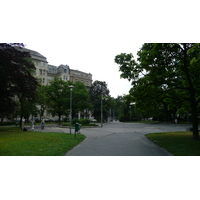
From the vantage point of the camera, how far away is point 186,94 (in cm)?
1488

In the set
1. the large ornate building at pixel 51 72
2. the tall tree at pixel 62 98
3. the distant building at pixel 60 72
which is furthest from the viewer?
the distant building at pixel 60 72

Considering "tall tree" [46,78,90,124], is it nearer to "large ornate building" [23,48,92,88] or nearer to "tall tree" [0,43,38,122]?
"tall tree" [0,43,38,122]

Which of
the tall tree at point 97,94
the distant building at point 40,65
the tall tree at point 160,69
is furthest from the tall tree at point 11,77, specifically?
the distant building at point 40,65

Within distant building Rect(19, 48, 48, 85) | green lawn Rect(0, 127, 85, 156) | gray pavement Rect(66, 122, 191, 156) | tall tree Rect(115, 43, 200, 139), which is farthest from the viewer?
distant building Rect(19, 48, 48, 85)

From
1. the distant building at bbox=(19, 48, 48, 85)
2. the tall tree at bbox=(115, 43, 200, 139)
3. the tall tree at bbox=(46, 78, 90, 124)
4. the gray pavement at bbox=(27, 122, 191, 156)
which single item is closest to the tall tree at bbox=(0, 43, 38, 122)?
the gray pavement at bbox=(27, 122, 191, 156)

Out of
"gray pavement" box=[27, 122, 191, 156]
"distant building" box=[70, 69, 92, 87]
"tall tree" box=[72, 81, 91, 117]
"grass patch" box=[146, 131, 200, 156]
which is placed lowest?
"gray pavement" box=[27, 122, 191, 156]

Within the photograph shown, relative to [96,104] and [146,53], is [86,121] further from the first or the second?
[96,104]

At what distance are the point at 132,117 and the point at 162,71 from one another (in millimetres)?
56536

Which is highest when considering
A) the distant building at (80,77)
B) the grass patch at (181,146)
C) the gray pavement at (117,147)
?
the distant building at (80,77)

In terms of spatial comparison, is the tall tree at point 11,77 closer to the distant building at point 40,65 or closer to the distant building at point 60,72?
the distant building at point 40,65

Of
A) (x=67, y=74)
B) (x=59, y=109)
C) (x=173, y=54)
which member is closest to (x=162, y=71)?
(x=173, y=54)

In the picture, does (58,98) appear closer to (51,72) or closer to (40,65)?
(40,65)

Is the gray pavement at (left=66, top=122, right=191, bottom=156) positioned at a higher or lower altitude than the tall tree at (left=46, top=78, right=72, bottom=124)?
lower

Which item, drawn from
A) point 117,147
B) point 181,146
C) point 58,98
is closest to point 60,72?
point 58,98
